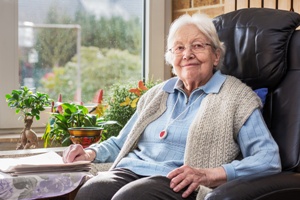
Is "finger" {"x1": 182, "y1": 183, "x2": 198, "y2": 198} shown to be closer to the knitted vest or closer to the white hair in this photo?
the knitted vest

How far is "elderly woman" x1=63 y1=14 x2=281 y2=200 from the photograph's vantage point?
74.2 inches

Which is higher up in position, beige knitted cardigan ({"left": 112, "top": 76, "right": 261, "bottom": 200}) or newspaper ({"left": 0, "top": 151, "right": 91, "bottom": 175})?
beige knitted cardigan ({"left": 112, "top": 76, "right": 261, "bottom": 200})

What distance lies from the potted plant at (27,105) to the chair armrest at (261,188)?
1.40 meters

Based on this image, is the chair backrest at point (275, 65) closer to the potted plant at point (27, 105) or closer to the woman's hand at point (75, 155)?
the woman's hand at point (75, 155)

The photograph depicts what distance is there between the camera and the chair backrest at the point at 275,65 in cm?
205

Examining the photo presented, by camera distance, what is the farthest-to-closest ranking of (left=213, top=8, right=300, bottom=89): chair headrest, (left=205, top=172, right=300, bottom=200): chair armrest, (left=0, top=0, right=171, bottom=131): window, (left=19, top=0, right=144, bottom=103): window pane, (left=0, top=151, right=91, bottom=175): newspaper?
(left=19, top=0, right=144, bottom=103): window pane → (left=0, top=0, right=171, bottom=131): window → (left=213, top=8, right=300, bottom=89): chair headrest → (left=0, top=151, right=91, bottom=175): newspaper → (left=205, top=172, right=300, bottom=200): chair armrest

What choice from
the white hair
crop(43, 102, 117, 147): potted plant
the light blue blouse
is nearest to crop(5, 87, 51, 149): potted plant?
crop(43, 102, 117, 147): potted plant

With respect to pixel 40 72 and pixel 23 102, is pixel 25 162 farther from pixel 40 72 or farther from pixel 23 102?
pixel 40 72

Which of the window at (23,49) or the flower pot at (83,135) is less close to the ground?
the window at (23,49)

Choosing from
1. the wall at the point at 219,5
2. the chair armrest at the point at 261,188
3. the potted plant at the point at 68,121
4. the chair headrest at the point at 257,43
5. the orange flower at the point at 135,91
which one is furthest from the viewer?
the orange flower at the point at 135,91

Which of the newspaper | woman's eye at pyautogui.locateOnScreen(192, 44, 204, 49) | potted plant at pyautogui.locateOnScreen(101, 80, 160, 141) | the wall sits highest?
the wall

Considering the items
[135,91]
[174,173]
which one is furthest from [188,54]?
[135,91]

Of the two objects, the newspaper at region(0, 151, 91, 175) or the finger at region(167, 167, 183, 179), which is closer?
the finger at region(167, 167, 183, 179)

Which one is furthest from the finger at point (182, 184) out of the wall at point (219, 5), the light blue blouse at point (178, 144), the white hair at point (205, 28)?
the wall at point (219, 5)
